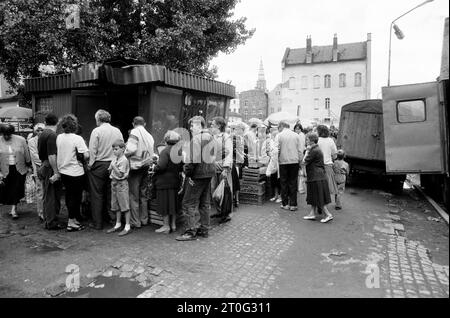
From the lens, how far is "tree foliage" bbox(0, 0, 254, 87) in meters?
11.6

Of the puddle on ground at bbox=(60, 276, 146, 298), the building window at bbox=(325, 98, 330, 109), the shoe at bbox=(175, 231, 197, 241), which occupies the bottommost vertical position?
the puddle on ground at bbox=(60, 276, 146, 298)

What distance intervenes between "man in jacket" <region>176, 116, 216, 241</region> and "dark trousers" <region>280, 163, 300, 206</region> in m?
2.53

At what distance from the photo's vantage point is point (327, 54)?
5228cm

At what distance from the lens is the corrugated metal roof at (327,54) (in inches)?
1984

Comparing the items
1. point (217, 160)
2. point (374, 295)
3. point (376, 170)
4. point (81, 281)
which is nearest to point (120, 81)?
point (217, 160)

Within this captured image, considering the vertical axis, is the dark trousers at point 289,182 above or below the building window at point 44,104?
below

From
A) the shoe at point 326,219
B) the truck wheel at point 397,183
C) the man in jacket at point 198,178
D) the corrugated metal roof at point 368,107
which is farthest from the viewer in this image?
the corrugated metal roof at point 368,107

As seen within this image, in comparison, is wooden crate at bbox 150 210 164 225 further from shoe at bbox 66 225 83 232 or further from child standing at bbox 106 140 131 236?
shoe at bbox 66 225 83 232

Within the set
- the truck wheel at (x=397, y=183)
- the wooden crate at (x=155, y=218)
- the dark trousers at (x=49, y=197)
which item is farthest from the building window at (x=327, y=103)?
the dark trousers at (x=49, y=197)

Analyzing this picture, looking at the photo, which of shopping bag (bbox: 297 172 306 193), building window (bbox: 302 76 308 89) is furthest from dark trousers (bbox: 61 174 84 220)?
building window (bbox: 302 76 308 89)

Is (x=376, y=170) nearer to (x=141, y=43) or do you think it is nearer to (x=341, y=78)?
(x=141, y=43)

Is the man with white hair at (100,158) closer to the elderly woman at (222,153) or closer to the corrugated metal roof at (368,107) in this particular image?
the elderly woman at (222,153)

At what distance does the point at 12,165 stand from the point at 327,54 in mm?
52300
